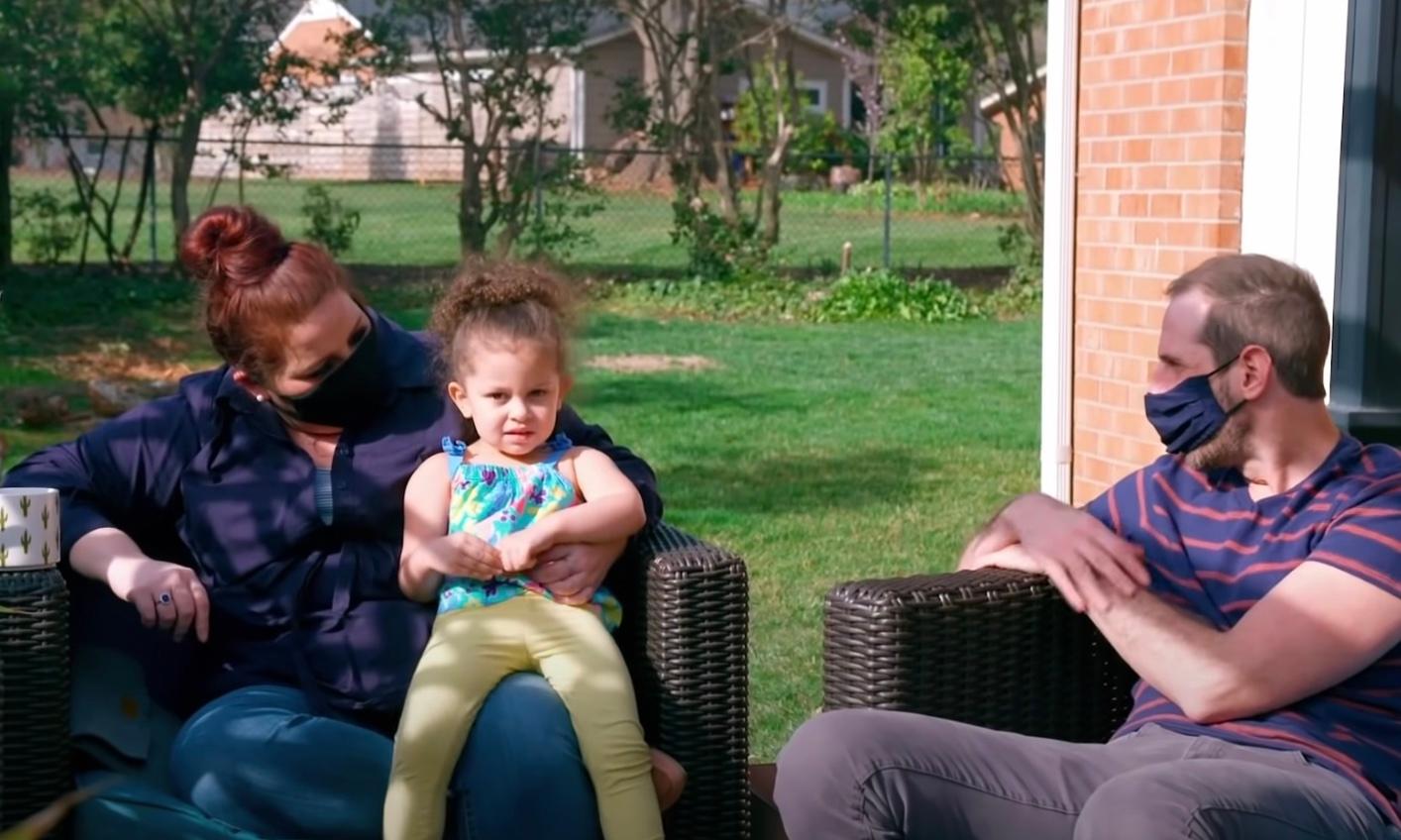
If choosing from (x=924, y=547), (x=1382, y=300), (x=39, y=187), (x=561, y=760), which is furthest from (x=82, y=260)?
(x=561, y=760)

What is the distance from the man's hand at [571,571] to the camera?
279 cm

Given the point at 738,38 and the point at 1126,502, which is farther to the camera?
the point at 738,38

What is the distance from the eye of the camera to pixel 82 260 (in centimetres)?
1359

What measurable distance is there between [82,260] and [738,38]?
6.21 m

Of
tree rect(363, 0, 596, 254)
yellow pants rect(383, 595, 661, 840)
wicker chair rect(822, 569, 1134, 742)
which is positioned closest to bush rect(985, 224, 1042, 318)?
tree rect(363, 0, 596, 254)

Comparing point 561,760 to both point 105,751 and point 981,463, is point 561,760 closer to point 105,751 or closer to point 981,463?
point 105,751

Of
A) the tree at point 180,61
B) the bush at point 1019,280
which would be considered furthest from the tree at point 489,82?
the bush at point 1019,280

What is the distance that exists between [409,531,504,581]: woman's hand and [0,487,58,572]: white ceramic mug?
54 cm

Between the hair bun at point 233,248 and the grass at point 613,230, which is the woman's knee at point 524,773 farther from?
the grass at point 613,230

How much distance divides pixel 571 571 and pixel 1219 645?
37.3 inches

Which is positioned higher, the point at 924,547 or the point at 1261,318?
the point at 1261,318

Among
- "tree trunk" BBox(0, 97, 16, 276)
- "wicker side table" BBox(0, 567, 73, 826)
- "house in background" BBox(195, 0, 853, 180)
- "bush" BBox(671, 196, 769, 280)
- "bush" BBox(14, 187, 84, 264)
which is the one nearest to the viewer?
"wicker side table" BBox(0, 567, 73, 826)

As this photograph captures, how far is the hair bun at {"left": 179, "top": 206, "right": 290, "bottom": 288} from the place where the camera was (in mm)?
2875

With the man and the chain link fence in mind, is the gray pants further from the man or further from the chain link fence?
the chain link fence
